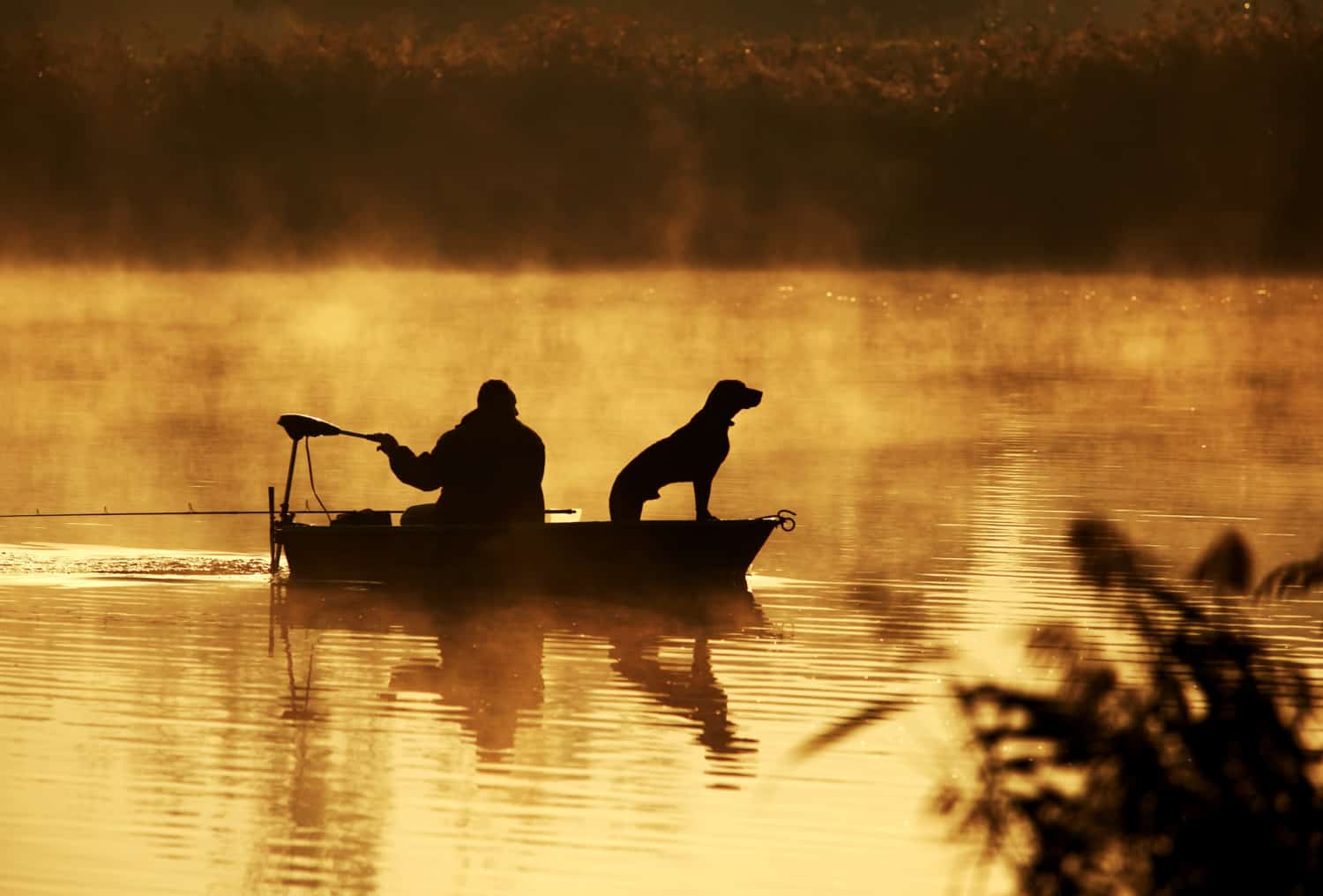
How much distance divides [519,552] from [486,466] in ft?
1.38

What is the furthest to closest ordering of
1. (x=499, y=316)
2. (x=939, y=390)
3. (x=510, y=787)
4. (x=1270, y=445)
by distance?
(x=499, y=316) → (x=939, y=390) → (x=1270, y=445) → (x=510, y=787)

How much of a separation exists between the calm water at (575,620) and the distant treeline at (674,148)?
41.8 ft

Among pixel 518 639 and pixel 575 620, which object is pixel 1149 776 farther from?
pixel 575 620

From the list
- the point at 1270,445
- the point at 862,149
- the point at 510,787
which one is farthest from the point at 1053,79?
the point at 510,787

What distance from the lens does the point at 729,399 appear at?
531 inches

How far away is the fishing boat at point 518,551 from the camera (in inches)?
506

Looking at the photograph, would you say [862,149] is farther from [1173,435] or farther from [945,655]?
[945,655]

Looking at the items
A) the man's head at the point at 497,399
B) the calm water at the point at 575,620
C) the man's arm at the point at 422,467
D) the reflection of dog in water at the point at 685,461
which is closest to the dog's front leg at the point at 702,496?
the reflection of dog in water at the point at 685,461

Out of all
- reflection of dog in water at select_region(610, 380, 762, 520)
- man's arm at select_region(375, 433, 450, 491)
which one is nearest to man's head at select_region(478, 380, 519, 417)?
man's arm at select_region(375, 433, 450, 491)

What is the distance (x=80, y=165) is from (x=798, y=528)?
34.8 meters

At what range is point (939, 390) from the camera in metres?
29.5

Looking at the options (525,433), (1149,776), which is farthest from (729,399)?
(1149,776)

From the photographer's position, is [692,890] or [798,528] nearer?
[692,890]

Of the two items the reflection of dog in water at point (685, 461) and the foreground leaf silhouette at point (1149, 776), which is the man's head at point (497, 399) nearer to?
the reflection of dog in water at point (685, 461)
